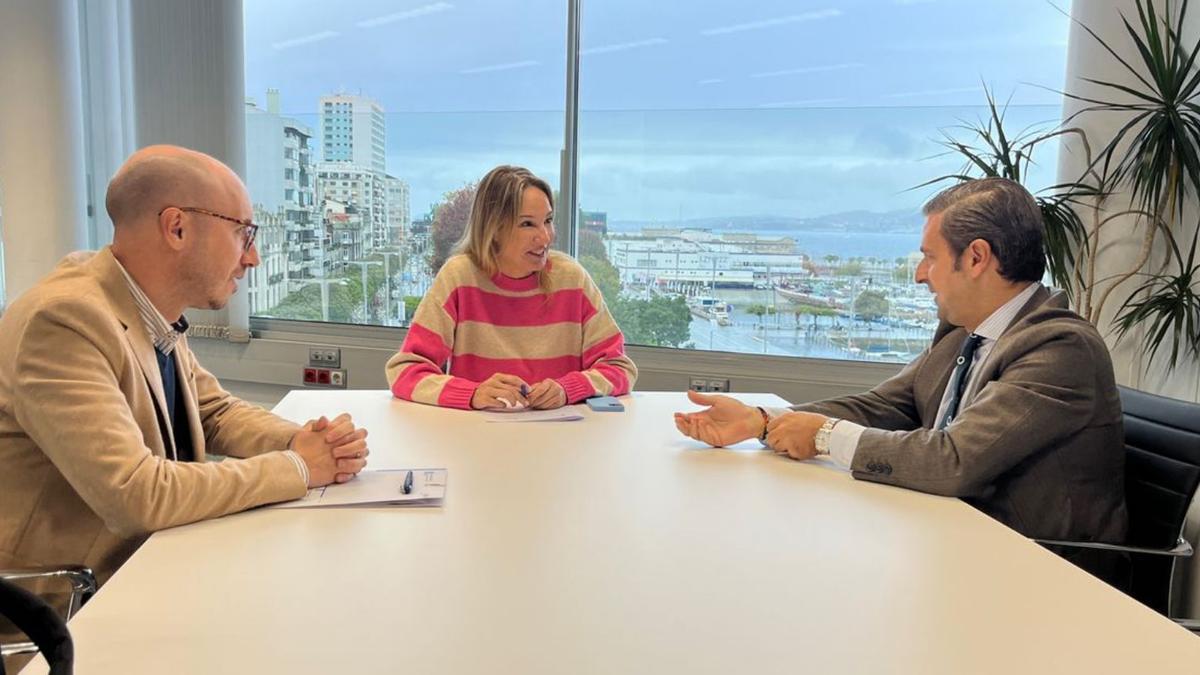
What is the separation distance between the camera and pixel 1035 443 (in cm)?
157

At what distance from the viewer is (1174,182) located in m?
2.59

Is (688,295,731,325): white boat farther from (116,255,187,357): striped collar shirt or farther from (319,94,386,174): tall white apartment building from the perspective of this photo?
(116,255,187,357): striped collar shirt

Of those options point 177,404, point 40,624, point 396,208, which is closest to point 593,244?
point 396,208

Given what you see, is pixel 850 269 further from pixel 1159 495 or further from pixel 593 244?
pixel 1159 495

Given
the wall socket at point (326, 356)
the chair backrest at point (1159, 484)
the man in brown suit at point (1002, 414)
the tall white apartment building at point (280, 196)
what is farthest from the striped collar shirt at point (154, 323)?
the tall white apartment building at point (280, 196)

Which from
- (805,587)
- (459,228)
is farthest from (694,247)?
(805,587)

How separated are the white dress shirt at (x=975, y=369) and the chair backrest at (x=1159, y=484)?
388 mm

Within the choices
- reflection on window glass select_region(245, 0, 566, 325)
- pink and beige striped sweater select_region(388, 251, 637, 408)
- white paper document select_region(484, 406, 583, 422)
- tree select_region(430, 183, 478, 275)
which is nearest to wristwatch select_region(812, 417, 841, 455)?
white paper document select_region(484, 406, 583, 422)

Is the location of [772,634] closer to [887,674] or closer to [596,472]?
[887,674]

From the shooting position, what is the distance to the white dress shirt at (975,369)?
5.49 ft

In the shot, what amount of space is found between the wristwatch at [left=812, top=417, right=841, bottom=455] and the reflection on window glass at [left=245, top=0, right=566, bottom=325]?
2.22 m

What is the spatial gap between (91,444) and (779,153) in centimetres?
288

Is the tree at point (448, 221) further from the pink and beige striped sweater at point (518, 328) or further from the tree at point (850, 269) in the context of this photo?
the tree at point (850, 269)

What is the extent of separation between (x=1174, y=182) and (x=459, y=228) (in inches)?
109
